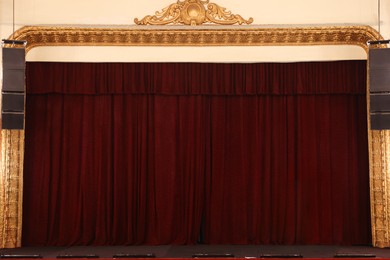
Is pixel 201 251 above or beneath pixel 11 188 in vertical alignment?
beneath

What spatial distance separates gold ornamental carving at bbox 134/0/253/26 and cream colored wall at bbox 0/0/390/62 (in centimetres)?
11

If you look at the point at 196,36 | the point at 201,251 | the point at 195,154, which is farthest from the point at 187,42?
the point at 201,251

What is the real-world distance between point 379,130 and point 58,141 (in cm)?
490

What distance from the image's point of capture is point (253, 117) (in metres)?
8.87

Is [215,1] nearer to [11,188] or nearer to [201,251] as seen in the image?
[201,251]

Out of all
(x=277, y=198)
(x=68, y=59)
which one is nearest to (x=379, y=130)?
(x=277, y=198)

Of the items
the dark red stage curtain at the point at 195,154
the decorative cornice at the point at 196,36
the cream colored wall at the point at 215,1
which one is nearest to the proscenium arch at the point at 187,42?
the decorative cornice at the point at 196,36

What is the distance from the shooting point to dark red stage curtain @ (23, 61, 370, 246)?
28.3ft

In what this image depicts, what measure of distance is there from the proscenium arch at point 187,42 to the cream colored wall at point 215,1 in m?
0.10

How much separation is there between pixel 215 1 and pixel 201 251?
149 inches

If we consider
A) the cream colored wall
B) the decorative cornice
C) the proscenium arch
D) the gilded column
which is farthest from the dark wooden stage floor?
the decorative cornice

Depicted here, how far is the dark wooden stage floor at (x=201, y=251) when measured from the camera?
759cm

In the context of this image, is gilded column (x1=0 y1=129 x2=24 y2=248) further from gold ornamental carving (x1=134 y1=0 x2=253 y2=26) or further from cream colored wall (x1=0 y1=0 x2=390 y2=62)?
gold ornamental carving (x1=134 y1=0 x2=253 y2=26)

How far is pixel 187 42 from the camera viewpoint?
866 centimetres
